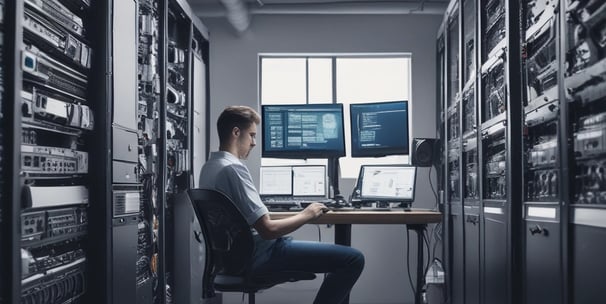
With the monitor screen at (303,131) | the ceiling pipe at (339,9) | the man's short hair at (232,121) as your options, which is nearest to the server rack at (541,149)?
the man's short hair at (232,121)

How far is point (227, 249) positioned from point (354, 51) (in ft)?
8.69

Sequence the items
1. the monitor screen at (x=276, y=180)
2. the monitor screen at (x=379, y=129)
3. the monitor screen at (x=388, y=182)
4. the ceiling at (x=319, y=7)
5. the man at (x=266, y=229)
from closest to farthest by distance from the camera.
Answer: the man at (x=266, y=229) < the monitor screen at (x=388, y=182) < the monitor screen at (x=379, y=129) < the monitor screen at (x=276, y=180) < the ceiling at (x=319, y=7)

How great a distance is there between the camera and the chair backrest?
2.50m

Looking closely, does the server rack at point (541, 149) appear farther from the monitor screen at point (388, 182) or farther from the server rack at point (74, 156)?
the server rack at point (74, 156)

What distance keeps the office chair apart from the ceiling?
2.29 meters

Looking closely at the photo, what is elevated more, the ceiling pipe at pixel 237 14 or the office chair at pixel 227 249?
the ceiling pipe at pixel 237 14

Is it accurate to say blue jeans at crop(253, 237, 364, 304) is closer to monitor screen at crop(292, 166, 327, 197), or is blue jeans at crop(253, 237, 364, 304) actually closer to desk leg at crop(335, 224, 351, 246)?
desk leg at crop(335, 224, 351, 246)

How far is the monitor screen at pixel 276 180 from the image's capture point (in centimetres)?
416

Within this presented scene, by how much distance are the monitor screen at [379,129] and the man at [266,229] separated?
130cm

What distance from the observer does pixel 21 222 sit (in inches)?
69.5

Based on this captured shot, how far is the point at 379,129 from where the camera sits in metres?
4.08

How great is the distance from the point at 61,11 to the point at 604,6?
1.68m

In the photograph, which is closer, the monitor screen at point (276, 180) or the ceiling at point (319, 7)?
the monitor screen at point (276, 180)

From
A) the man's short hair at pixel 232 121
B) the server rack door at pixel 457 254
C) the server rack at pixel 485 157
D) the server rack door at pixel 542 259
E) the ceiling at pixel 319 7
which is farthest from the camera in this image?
the ceiling at pixel 319 7
